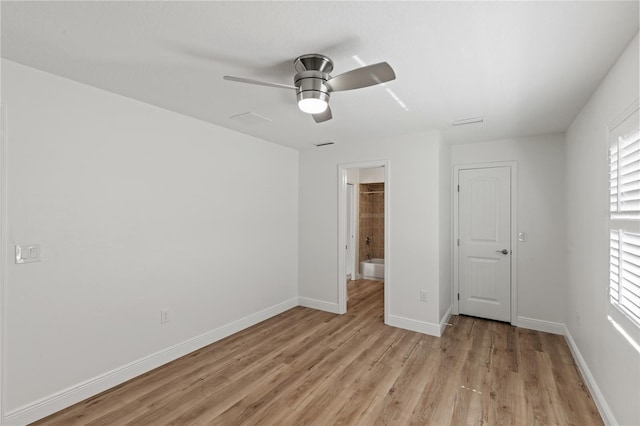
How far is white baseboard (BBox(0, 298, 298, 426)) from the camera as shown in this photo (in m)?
2.13

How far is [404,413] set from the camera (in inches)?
89.2

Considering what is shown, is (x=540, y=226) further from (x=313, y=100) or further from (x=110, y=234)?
(x=110, y=234)

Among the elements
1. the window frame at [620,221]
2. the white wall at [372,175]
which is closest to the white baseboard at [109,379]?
the window frame at [620,221]

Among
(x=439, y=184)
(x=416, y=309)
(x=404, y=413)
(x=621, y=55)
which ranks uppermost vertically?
(x=621, y=55)

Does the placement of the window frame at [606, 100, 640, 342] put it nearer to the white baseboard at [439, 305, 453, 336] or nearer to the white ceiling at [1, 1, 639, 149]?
the white ceiling at [1, 1, 639, 149]

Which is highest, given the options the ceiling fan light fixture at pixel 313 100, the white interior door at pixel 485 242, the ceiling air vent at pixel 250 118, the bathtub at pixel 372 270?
the ceiling air vent at pixel 250 118

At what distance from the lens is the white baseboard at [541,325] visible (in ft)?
12.3

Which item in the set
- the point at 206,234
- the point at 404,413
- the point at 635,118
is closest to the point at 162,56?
the point at 206,234

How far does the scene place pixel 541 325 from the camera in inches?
151

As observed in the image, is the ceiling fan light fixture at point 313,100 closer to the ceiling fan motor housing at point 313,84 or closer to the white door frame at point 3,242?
the ceiling fan motor housing at point 313,84

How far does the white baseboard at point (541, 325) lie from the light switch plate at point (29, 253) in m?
5.04

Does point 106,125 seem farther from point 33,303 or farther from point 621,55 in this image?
point 621,55

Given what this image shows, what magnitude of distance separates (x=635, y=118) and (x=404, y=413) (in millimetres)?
2378

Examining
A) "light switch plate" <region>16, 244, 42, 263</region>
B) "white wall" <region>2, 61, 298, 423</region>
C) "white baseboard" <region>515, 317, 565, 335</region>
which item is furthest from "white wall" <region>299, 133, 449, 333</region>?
"light switch plate" <region>16, 244, 42, 263</region>
